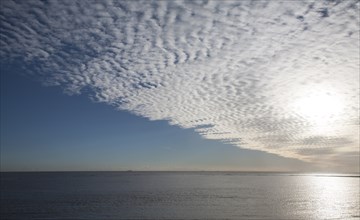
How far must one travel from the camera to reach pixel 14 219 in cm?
5347

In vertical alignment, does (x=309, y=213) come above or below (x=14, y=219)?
below

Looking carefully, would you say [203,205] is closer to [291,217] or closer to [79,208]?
[291,217]

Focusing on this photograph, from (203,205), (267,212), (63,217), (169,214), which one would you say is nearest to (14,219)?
(63,217)

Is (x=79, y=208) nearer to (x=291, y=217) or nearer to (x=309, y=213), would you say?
(x=291, y=217)

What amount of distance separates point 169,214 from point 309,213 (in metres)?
28.1

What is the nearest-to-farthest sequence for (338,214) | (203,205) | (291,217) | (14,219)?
(14,219) → (291,217) → (338,214) → (203,205)

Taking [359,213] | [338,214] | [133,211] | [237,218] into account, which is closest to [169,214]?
[133,211]

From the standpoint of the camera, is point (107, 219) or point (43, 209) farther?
point (43, 209)

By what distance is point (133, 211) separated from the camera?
62.3 metres

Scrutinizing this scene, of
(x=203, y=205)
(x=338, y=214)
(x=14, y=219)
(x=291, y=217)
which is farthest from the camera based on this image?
(x=203, y=205)

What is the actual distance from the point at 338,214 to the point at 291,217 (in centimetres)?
1128

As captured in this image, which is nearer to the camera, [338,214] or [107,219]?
[107,219]

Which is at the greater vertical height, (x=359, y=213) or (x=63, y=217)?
(x=63, y=217)

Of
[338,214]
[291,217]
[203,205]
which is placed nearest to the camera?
[291,217]
